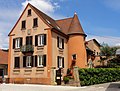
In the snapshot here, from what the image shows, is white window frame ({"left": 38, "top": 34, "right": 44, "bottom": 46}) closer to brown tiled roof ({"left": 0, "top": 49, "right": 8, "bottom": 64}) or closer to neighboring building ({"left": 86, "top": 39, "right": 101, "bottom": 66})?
brown tiled roof ({"left": 0, "top": 49, "right": 8, "bottom": 64})

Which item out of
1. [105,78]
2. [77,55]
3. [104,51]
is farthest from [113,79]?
[104,51]

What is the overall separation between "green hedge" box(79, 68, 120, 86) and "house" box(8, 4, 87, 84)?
5.27 metres

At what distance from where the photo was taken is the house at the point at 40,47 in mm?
36094

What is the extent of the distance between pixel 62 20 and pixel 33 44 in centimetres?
1025

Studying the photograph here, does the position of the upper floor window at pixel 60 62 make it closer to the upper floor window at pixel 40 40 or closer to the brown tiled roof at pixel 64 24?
the upper floor window at pixel 40 40

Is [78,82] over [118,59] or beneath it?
beneath

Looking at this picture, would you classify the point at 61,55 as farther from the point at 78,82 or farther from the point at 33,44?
the point at 78,82

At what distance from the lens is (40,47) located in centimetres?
3662

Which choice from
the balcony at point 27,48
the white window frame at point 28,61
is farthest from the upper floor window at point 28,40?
the white window frame at point 28,61

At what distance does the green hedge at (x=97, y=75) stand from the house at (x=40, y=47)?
5.27m

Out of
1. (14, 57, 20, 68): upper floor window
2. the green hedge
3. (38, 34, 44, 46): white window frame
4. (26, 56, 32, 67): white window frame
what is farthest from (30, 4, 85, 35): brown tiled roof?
the green hedge

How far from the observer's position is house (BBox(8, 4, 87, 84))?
36.1 m

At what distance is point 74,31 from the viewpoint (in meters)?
40.7

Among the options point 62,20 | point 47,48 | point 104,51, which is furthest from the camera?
point 104,51
